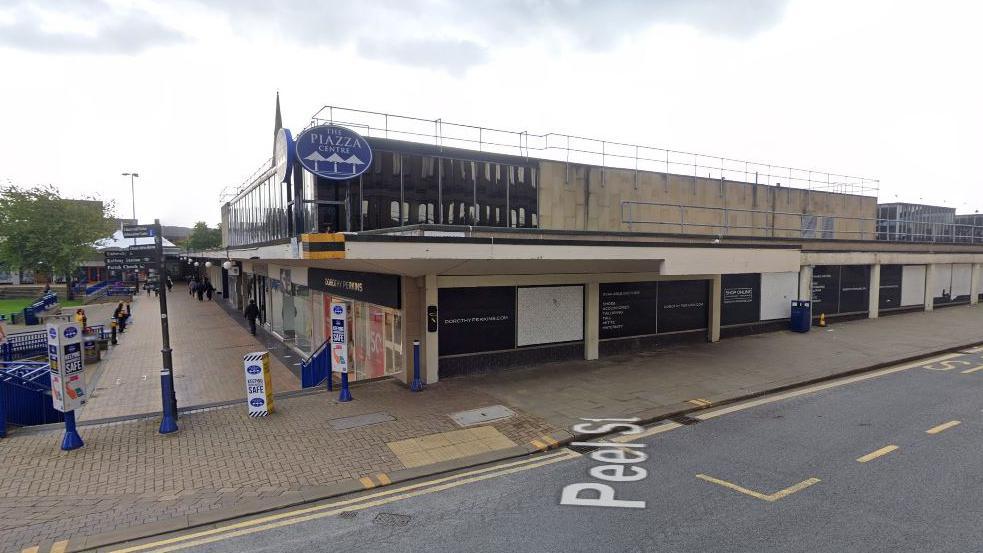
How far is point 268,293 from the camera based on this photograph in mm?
24594

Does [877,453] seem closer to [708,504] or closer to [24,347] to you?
[708,504]

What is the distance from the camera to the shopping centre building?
40.1 ft

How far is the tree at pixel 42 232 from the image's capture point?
4075 centimetres

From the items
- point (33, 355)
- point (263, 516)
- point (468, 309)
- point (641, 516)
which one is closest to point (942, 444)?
point (641, 516)

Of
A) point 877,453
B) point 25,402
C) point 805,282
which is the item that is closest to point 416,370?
point 25,402

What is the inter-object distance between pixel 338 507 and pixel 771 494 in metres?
5.55

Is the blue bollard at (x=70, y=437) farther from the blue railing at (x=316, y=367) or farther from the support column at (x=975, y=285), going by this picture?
the support column at (x=975, y=285)

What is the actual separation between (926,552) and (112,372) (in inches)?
734

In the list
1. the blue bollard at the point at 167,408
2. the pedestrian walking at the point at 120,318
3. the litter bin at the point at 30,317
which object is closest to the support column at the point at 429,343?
the blue bollard at the point at 167,408

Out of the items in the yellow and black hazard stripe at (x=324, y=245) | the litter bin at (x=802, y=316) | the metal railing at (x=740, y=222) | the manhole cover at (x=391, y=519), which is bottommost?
the manhole cover at (x=391, y=519)

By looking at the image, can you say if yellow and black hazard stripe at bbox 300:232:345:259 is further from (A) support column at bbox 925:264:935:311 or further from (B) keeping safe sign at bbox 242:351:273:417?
(A) support column at bbox 925:264:935:311

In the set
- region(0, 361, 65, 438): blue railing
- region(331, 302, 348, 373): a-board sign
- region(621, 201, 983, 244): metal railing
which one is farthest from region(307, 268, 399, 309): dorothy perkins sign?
region(621, 201, 983, 244): metal railing

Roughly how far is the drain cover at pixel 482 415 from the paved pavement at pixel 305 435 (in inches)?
7.7

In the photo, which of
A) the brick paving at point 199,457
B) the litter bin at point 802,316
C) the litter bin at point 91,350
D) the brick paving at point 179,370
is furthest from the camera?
the litter bin at point 802,316
